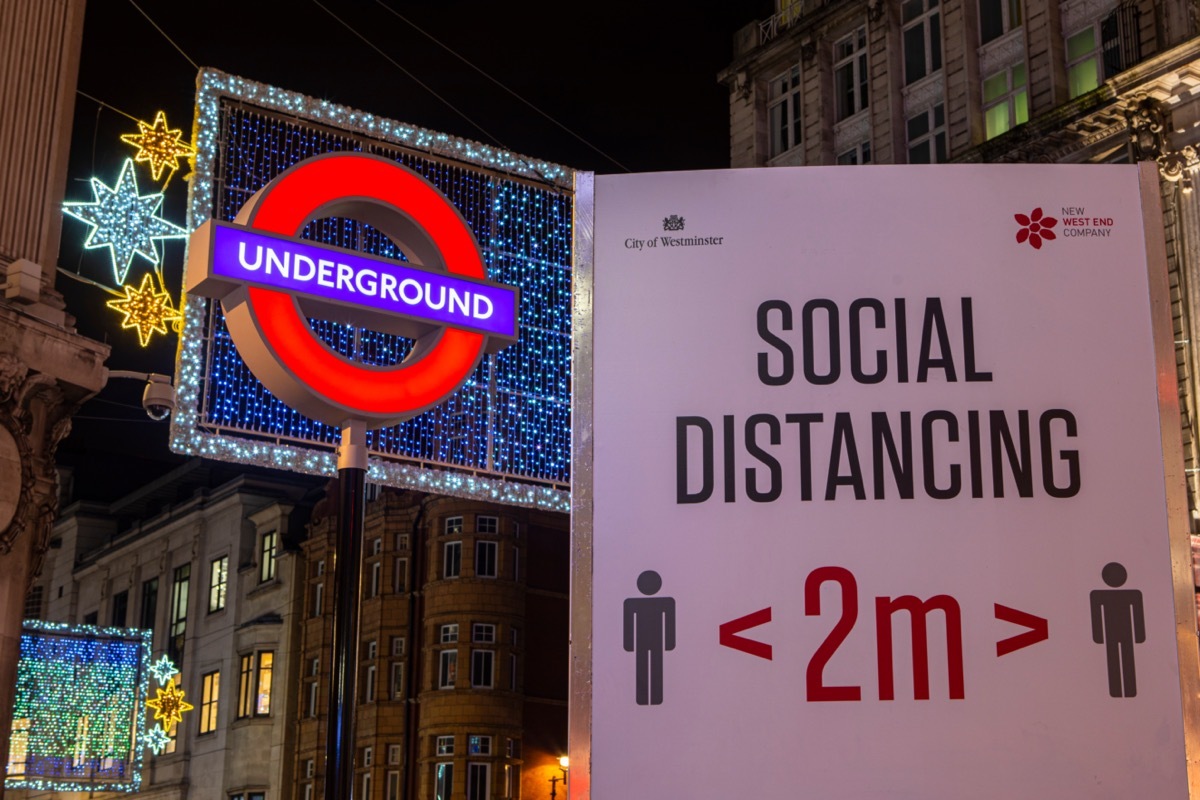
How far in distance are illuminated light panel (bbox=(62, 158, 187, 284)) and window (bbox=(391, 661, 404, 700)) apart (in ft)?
107

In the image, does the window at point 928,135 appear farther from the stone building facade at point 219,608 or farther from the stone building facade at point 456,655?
the stone building facade at point 219,608

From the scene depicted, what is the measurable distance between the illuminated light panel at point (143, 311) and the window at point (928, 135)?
25.1 m

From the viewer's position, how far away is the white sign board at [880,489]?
11.3 ft

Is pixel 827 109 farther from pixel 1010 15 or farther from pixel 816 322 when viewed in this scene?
pixel 816 322

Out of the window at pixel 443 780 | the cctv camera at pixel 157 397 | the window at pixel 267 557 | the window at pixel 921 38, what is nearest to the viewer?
the cctv camera at pixel 157 397

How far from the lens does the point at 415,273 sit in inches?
316

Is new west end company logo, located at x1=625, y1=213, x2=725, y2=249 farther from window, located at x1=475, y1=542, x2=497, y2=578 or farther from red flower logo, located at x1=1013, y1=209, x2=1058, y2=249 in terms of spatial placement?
window, located at x1=475, y1=542, x2=497, y2=578

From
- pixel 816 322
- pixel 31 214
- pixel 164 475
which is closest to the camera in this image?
pixel 816 322

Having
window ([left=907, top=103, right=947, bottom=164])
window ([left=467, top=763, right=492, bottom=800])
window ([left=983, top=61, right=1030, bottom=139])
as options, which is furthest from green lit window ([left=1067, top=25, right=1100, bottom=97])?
window ([left=467, top=763, right=492, bottom=800])

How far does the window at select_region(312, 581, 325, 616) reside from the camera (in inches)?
2052

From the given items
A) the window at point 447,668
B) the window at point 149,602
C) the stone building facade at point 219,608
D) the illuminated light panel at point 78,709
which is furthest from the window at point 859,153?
the window at point 149,602

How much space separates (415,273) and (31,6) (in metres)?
15.1

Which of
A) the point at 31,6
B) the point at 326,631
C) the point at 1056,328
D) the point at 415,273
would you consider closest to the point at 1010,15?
the point at 31,6

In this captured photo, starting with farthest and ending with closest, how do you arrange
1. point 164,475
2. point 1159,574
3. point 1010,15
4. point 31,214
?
point 164,475 → point 1010,15 → point 31,214 → point 1159,574
